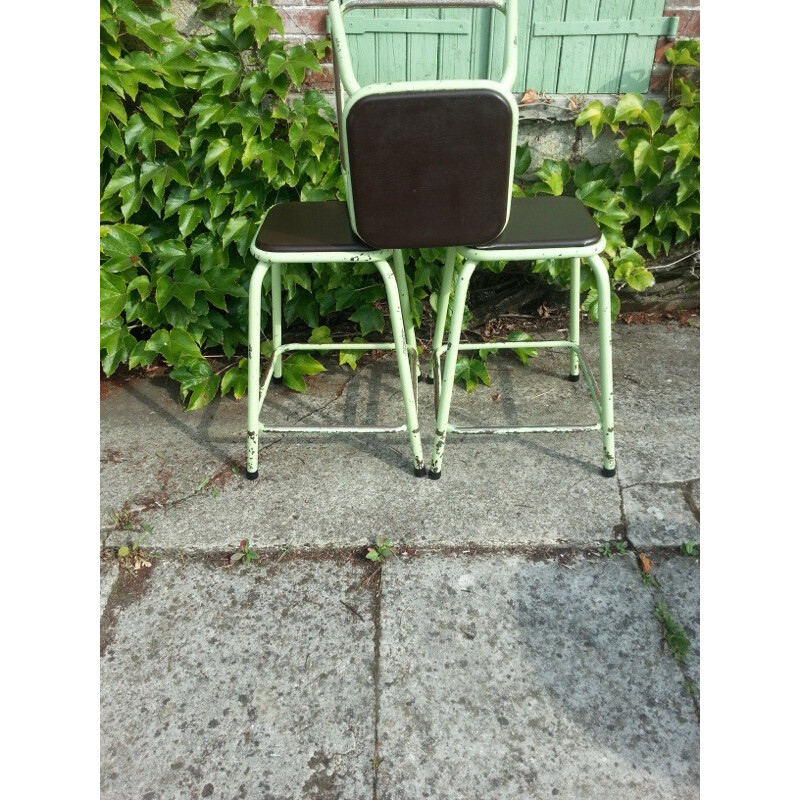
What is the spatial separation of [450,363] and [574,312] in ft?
2.15

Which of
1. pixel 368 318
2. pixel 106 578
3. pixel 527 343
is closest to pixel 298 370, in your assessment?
pixel 368 318

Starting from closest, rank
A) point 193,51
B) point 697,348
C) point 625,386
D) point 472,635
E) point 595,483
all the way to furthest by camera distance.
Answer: point 472,635, point 595,483, point 193,51, point 625,386, point 697,348

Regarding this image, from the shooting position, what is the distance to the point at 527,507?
2.14 m

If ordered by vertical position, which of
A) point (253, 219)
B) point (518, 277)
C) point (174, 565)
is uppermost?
point (253, 219)

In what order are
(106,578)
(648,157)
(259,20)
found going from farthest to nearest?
(648,157) < (259,20) < (106,578)

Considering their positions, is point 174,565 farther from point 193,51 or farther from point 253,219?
point 193,51

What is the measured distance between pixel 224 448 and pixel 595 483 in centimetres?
128

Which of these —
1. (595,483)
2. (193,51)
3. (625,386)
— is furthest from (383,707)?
(193,51)

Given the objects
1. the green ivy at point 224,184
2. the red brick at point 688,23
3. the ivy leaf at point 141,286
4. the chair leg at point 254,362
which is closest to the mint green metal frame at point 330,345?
the chair leg at point 254,362

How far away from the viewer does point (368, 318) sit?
2.73 meters

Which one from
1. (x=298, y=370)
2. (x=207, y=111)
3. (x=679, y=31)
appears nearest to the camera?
(x=207, y=111)

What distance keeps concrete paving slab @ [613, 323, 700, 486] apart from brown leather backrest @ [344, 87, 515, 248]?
101 cm

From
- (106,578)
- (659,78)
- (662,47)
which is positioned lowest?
(106,578)

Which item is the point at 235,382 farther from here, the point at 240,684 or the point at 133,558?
the point at 240,684
